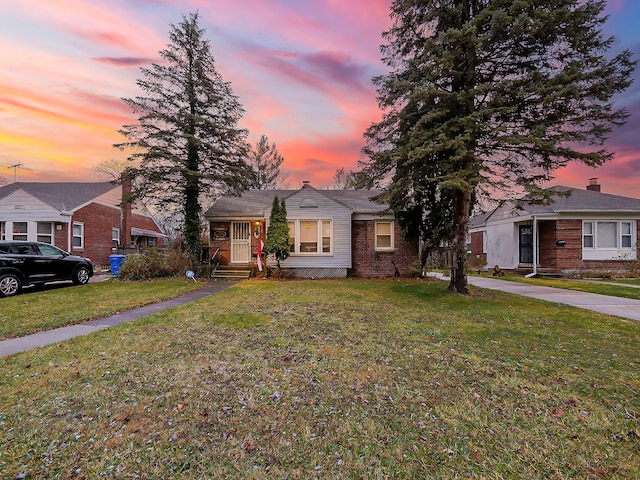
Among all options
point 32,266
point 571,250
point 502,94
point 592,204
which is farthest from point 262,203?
point 592,204

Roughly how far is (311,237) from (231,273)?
4436 mm

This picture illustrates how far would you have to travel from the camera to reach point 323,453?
248cm

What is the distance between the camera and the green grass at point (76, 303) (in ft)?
21.7

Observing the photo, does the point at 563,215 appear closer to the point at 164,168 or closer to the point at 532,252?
the point at 532,252

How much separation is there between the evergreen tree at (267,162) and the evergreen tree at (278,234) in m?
21.0

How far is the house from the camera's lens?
49.4ft

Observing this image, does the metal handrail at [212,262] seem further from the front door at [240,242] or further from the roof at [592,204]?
the roof at [592,204]

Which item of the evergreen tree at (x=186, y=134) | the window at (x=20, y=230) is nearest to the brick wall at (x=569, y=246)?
the evergreen tree at (x=186, y=134)

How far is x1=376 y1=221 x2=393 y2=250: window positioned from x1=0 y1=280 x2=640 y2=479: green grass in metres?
9.44

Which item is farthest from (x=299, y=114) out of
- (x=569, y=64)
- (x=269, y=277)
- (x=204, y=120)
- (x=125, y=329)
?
(x=125, y=329)

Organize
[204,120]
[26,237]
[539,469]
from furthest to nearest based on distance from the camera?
[26,237]
[204,120]
[539,469]

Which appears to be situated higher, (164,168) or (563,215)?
(164,168)

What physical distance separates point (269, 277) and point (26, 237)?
15.2m

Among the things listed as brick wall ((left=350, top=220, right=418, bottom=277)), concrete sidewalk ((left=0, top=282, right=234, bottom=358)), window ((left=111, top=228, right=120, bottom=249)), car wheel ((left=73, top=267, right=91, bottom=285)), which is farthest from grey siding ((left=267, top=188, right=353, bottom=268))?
window ((left=111, top=228, right=120, bottom=249))
